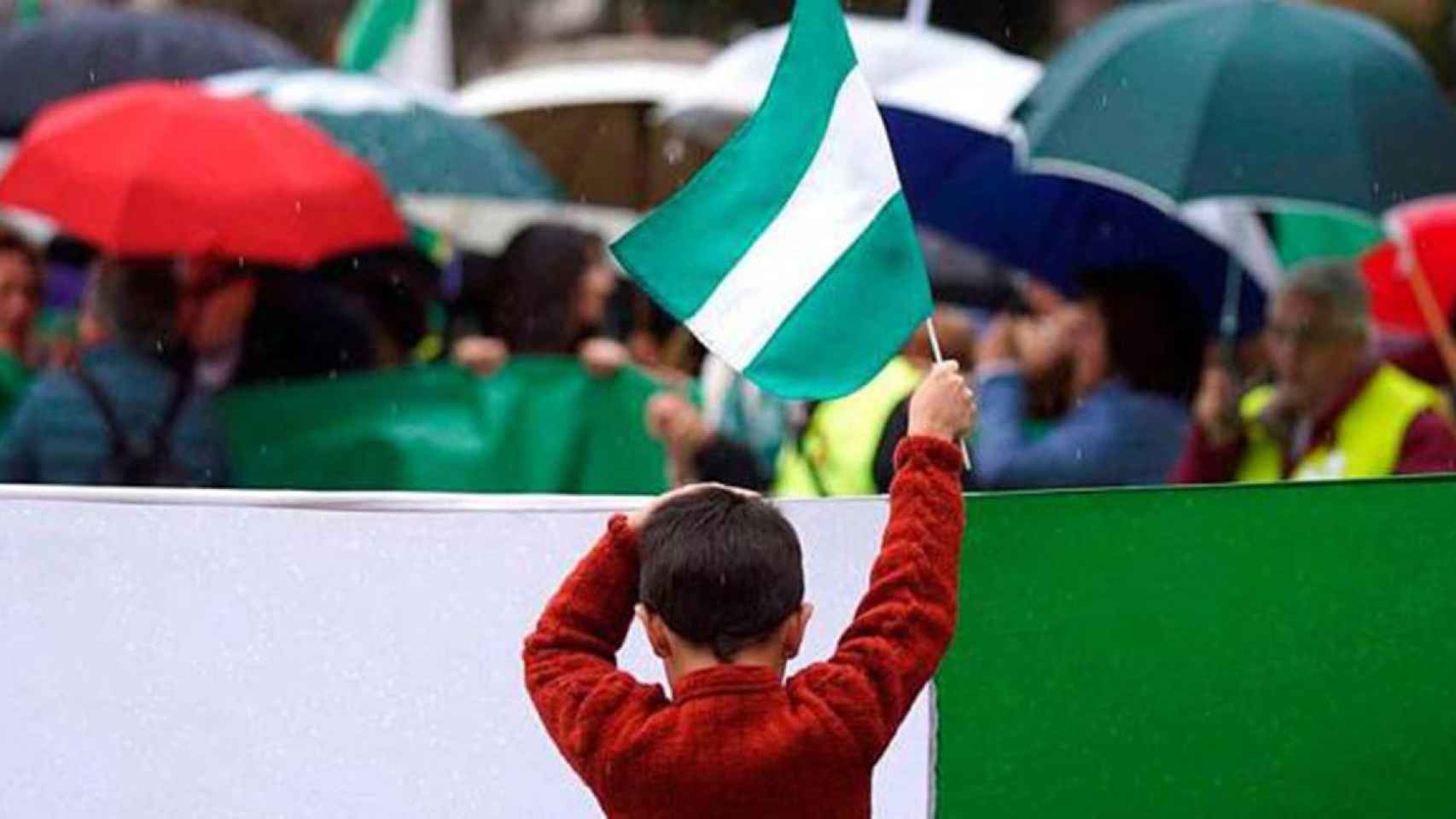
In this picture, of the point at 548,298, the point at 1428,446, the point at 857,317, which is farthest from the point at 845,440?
the point at 857,317

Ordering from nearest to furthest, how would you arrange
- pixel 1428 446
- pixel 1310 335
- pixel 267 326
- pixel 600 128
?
pixel 1428 446, pixel 1310 335, pixel 267 326, pixel 600 128

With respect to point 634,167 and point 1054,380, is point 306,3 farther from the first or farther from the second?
point 1054,380

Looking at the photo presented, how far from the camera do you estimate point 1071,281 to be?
9898 mm

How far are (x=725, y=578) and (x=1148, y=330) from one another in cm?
444

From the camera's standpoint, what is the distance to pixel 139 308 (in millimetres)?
8258

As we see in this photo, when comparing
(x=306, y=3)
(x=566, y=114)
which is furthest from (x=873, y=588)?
(x=306, y=3)

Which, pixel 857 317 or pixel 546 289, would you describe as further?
pixel 546 289

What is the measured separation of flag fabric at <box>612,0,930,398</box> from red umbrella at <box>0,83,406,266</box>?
17.6 feet

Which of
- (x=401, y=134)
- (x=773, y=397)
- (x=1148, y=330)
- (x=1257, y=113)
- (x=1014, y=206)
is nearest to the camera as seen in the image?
→ (x=773, y=397)

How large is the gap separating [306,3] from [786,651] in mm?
21248

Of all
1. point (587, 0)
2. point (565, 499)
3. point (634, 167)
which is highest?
point (565, 499)

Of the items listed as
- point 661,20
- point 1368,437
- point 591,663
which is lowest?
point 661,20

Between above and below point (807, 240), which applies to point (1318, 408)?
below

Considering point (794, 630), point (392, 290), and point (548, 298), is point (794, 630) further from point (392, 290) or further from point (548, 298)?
point (392, 290)
